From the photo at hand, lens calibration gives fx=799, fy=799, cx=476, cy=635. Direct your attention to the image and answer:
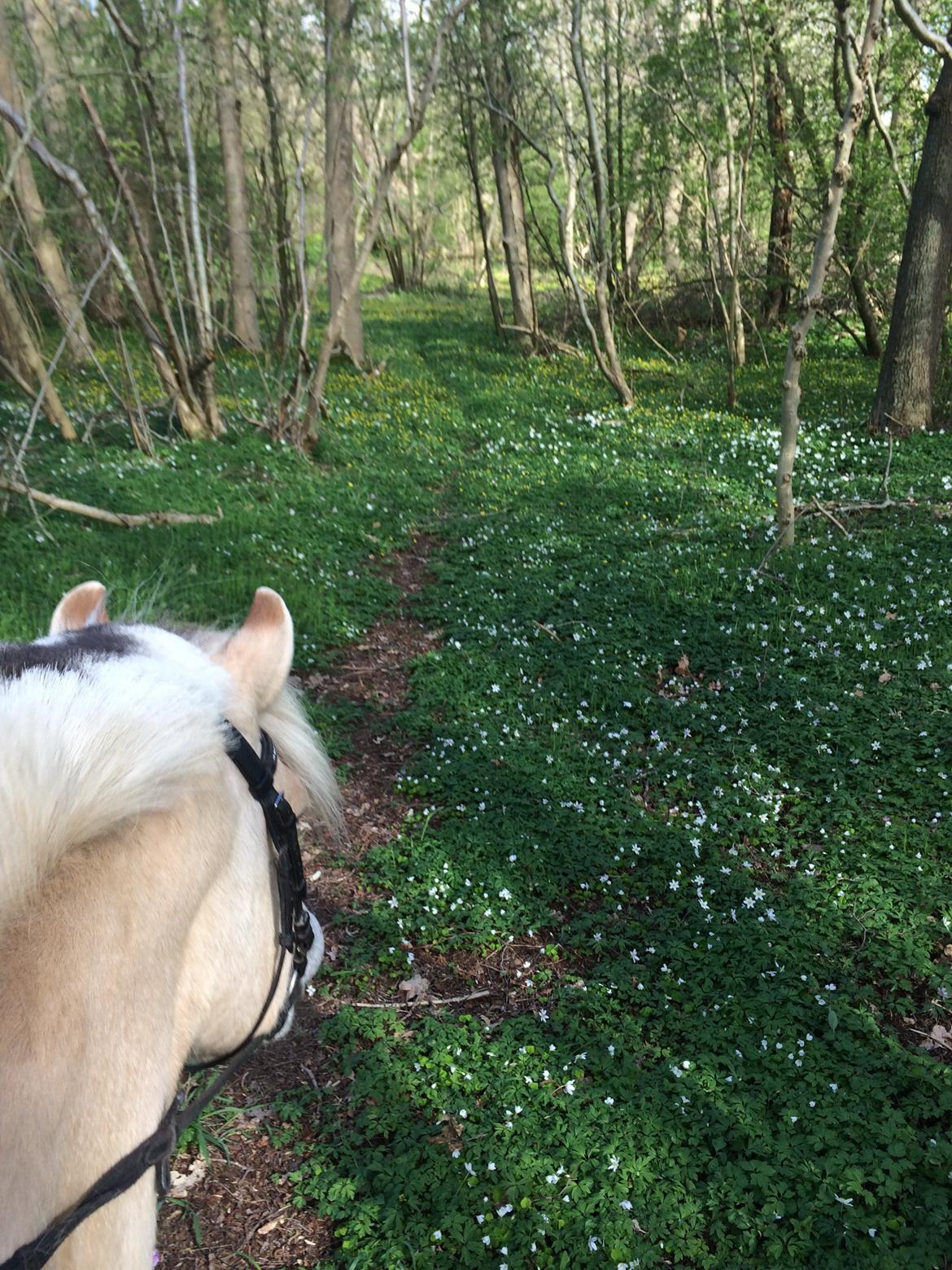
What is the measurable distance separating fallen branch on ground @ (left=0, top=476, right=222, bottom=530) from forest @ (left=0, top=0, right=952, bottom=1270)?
9cm

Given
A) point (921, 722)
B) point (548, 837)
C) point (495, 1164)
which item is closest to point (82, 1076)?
point (495, 1164)

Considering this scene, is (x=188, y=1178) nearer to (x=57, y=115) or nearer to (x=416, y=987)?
(x=416, y=987)

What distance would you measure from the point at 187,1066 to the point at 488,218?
3059 cm

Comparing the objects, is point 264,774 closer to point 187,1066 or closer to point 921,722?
point 187,1066

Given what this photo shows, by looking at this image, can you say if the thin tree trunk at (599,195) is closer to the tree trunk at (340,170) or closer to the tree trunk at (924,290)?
the tree trunk at (340,170)

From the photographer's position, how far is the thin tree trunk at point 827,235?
6.54 meters

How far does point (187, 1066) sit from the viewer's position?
192 centimetres

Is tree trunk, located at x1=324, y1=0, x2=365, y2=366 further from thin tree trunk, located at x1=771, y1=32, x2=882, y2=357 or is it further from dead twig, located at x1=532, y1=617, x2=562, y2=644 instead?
dead twig, located at x1=532, y1=617, x2=562, y2=644

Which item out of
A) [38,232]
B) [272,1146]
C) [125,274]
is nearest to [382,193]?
[125,274]

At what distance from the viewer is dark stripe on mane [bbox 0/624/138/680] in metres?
1.37

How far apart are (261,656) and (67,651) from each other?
18.5 inches

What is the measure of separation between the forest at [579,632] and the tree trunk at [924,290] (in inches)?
2.0

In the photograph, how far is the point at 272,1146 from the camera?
3.33m

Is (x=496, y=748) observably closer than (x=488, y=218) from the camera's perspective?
Yes
